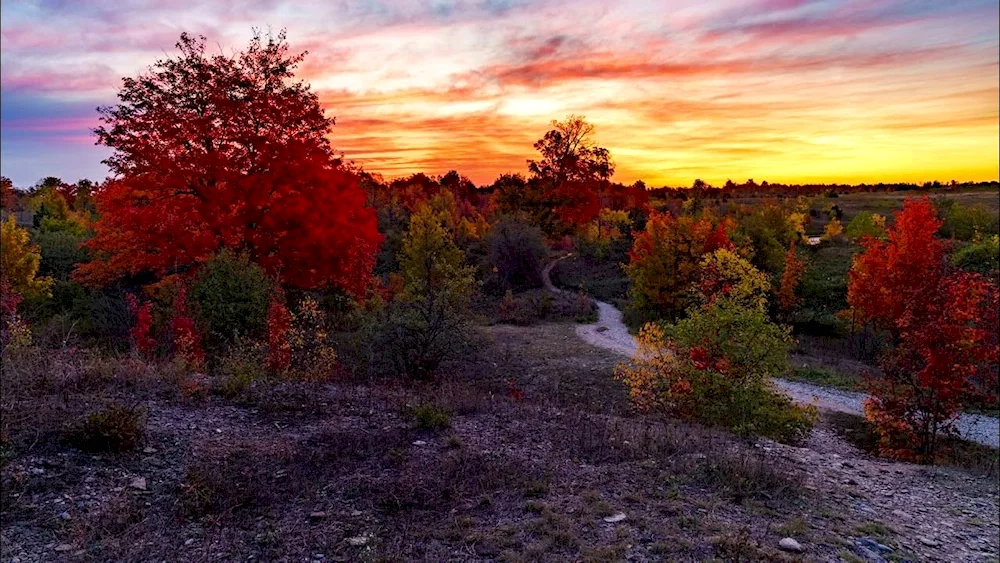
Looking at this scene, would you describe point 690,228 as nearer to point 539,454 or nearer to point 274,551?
point 539,454

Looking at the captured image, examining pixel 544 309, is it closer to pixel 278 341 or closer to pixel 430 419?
pixel 278 341

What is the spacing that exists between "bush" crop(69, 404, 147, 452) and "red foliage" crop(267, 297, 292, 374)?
5.28 m

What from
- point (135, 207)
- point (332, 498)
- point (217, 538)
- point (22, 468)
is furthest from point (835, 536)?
point (135, 207)

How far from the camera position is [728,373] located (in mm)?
14102

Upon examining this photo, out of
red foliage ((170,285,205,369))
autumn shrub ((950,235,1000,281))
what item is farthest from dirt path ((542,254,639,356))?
autumn shrub ((950,235,1000,281))

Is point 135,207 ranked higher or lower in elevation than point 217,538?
higher

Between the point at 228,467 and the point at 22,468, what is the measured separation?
7.88ft

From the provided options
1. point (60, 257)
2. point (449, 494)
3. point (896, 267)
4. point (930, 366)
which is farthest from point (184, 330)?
point (896, 267)

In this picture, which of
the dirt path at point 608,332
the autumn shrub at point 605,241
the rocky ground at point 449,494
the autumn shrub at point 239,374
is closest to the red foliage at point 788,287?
the dirt path at point 608,332

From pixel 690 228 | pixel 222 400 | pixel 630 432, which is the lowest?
pixel 630 432

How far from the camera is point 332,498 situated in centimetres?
754

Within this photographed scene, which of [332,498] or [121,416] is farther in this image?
[121,416]

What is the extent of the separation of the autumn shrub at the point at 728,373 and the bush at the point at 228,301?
1103 cm

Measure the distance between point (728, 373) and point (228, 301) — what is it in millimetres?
13871
